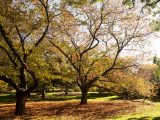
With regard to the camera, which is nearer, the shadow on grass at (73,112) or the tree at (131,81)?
the shadow on grass at (73,112)

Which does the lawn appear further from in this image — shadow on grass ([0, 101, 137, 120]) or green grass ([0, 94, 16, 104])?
green grass ([0, 94, 16, 104])

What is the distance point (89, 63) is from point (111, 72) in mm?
2917

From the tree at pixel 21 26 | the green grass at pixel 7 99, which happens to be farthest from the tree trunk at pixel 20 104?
the green grass at pixel 7 99

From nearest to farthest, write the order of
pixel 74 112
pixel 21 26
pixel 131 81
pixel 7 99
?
1. pixel 21 26
2. pixel 74 112
3. pixel 131 81
4. pixel 7 99

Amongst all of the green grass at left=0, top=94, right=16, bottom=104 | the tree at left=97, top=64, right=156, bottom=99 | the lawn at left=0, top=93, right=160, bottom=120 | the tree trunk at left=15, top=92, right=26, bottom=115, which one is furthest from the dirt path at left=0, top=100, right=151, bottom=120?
the green grass at left=0, top=94, right=16, bottom=104

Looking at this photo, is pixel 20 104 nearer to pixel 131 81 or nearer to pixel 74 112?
pixel 74 112

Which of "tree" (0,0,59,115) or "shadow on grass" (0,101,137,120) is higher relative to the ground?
"tree" (0,0,59,115)

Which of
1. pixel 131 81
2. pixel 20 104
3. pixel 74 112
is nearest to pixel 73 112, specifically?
pixel 74 112

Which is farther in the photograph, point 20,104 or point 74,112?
point 74,112

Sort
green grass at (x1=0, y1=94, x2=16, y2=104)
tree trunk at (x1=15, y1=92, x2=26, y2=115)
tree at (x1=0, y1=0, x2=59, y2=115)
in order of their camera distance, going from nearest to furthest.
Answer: tree at (x1=0, y1=0, x2=59, y2=115) → tree trunk at (x1=15, y1=92, x2=26, y2=115) → green grass at (x1=0, y1=94, x2=16, y2=104)

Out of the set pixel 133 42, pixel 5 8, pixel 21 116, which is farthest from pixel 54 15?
pixel 133 42

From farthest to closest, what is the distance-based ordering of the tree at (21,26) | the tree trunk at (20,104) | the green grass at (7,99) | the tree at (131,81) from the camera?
the green grass at (7,99) → the tree at (131,81) → the tree trunk at (20,104) → the tree at (21,26)

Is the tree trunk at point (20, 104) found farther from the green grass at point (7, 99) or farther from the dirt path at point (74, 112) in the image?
the green grass at point (7, 99)

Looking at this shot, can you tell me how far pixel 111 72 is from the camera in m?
36.5
